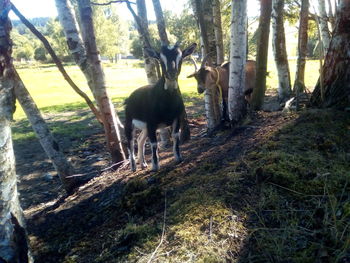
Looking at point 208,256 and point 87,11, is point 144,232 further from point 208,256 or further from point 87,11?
point 87,11

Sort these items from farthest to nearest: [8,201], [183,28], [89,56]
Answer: [183,28]
[89,56]
[8,201]

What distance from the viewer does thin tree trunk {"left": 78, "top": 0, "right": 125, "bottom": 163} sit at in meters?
6.42

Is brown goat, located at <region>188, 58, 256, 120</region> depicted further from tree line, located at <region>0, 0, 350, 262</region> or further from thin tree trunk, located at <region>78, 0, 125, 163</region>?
thin tree trunk, located at <region>78, 0, 125, 163</region>

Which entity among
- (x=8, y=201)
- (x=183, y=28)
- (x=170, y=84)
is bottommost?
(x=8, y=201)

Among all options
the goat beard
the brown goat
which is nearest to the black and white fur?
the goat beard

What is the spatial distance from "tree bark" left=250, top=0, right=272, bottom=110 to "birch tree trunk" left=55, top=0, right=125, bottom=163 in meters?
3.22

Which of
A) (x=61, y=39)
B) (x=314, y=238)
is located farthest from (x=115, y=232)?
(x=61, y=39)

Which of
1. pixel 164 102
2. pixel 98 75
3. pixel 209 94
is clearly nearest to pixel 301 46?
pixel 209 94

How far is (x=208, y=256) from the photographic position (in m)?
2.57

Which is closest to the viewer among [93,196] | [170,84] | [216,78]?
[170,84]

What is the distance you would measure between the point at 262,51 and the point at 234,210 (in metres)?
4.93

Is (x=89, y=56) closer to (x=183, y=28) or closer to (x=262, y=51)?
(x=262, y=51)

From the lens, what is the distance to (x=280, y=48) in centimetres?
1036

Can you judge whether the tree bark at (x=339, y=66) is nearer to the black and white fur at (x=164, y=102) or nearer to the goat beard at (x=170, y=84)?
the black and white fur at (x=164, y=102)
